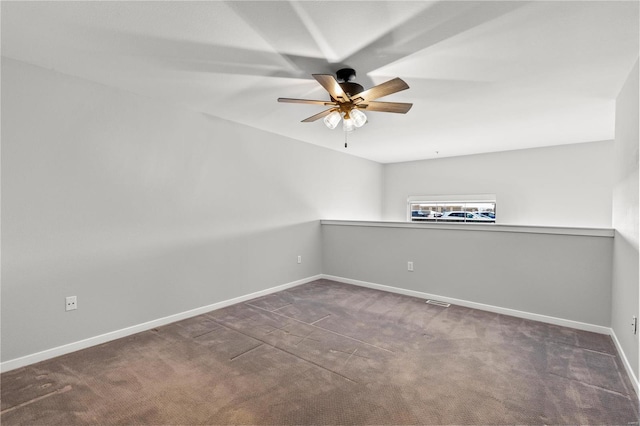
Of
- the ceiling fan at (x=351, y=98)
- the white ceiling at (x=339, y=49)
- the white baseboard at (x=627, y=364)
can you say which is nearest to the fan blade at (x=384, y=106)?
the ceiling fan at (x=351, y=98)

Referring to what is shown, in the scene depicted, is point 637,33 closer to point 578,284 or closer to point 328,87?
point 328,87

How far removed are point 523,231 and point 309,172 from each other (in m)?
3.06

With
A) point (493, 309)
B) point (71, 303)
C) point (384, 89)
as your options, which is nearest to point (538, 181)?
point (493, 309)

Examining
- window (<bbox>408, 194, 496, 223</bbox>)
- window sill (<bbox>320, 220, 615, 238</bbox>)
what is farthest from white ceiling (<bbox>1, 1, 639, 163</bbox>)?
window (<bbox>408, 194, 496, 223</bbox>)

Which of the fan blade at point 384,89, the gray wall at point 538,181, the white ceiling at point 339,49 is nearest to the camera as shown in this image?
the white ceiling at point 339,49

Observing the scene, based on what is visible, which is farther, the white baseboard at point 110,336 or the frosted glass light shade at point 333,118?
the frosted glass light shade at point 333,118

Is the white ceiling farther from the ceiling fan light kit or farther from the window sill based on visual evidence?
the window sill

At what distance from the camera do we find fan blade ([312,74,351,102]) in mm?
2038

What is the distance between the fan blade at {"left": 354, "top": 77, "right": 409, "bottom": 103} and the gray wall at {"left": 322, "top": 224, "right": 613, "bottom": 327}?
2.27 m

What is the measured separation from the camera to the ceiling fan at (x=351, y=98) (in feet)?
7.14

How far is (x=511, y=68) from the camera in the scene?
7.88 feet

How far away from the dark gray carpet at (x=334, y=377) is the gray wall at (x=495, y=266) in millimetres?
317

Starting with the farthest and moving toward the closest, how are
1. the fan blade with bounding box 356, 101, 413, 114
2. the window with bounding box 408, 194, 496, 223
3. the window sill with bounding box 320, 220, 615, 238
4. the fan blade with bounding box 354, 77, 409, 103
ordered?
the window with bounding box 408, 194, 496, 223 → the window sill with bounding box 320, 220, 615, 238 → the fan blade with bounding box 356, 101, 413, 114 → the fan blade with bounding box 354, 77, 409, 103

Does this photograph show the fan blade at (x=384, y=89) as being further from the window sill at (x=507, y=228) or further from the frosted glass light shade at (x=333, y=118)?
the window sill at (x=507, y=228)
